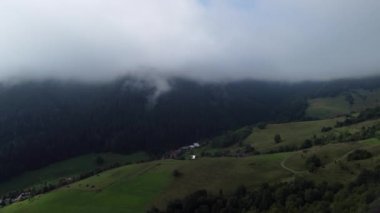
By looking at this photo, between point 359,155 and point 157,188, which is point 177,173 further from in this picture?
point 359,155

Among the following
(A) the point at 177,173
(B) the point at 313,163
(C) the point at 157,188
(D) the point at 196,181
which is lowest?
(C) the point at 157,188

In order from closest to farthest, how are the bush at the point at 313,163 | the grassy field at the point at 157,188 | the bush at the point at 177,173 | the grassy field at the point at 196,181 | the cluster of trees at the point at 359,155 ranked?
the cluster of trees at the point at 359,155 < the grassy field at the point at 196,181 < the bush at the point at 313,163 < the grassy field at the point at 157,188 < the bush at the point at 177,173

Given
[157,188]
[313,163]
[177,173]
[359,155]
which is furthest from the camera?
[177,173]

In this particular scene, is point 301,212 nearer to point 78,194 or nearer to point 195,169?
point 195,169

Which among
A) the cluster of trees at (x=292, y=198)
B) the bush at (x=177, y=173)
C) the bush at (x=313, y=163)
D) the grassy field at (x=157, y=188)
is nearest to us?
the cluster of trees at (x=292, y=198)

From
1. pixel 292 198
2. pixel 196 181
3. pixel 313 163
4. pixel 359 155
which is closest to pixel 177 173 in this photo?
pixel 196 181

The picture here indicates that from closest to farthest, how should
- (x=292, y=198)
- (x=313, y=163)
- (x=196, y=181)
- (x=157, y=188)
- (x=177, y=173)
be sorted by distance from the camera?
(x=292, y=198), (x=313, y=163), (x=196, y=181), (x=157, y=188), (x=177, y=173)

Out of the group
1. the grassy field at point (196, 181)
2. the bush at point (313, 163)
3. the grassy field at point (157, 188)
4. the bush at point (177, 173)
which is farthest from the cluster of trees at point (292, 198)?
the bush at point (177, 173)

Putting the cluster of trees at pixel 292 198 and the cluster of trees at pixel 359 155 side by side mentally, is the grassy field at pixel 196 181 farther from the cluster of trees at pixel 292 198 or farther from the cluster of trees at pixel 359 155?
the cluster of trees at pixel 292 198
